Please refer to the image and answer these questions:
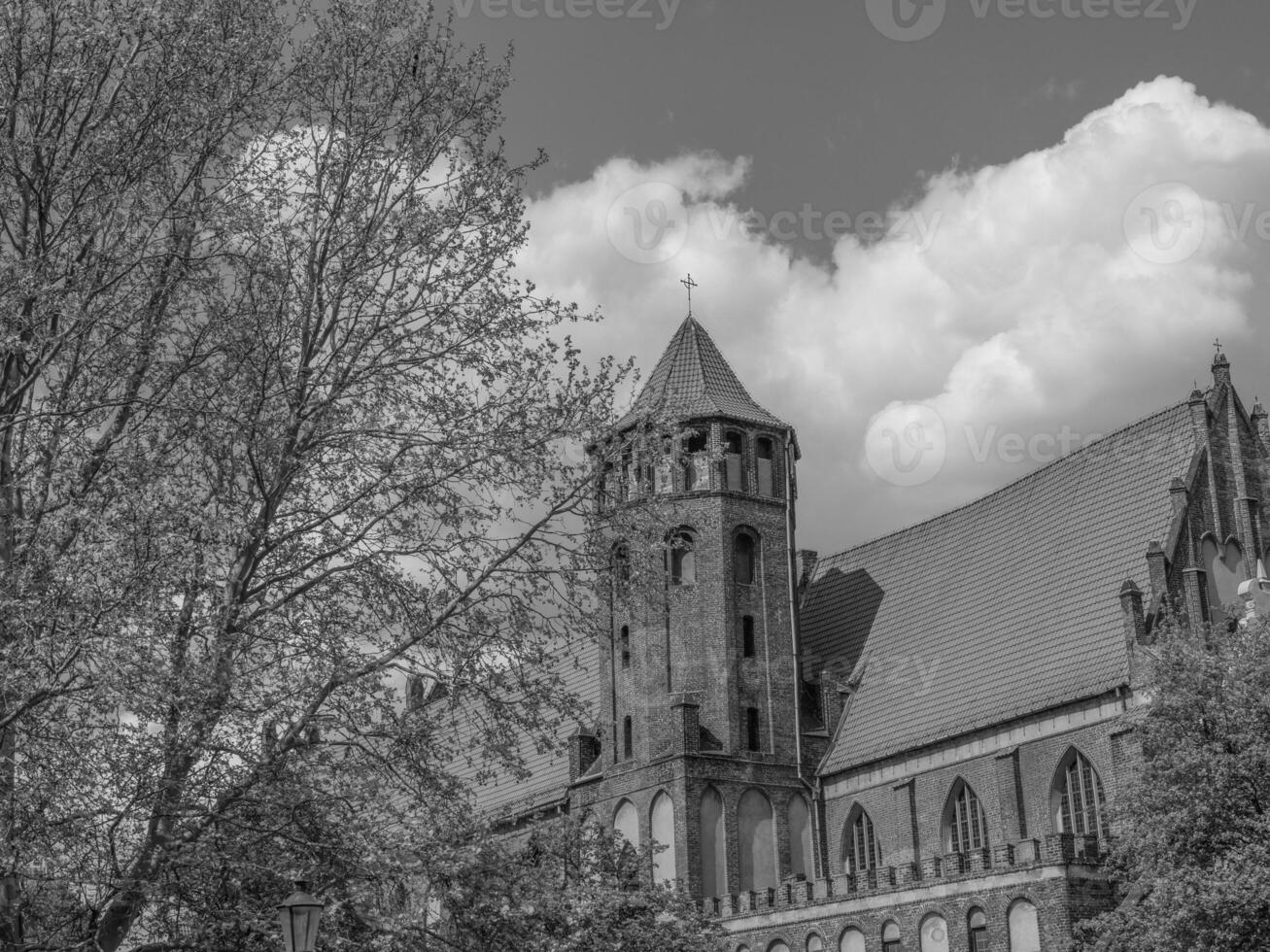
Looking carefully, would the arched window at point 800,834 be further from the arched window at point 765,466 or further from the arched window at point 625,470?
the arched window at point 625,470

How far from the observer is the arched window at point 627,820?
44500 millimetres

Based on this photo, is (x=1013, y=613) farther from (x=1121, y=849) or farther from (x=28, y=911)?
(x=28, y=911)

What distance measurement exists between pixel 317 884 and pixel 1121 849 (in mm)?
19786

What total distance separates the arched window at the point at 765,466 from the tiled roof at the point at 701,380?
2.15ft

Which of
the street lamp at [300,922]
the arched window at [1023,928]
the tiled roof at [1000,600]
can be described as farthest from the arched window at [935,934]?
the street lamp at [300,922]

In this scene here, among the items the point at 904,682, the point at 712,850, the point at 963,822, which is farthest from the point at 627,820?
the point at 963,822

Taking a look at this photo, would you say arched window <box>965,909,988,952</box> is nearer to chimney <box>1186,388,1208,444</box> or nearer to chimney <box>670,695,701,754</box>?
chimney <box>670,695,701,754</box>

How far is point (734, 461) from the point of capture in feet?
155

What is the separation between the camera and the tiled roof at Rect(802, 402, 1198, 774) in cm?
4094

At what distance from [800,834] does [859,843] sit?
69.5 inches

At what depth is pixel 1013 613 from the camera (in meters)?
44.1

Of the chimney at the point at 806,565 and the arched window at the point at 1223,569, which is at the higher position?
the chimney at the point at 806,565

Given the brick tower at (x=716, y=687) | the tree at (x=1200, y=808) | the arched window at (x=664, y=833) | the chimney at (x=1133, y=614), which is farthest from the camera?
the brick tower at (x=716, y=687)

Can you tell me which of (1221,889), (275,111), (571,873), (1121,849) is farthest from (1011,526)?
(275,111)
